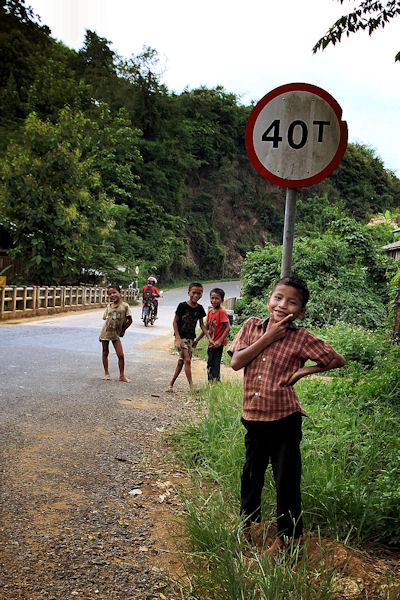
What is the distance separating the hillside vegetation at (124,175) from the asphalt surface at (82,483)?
18286mm

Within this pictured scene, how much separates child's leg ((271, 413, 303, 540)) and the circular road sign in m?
1.66

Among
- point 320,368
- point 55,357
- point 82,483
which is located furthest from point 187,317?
point 320,368

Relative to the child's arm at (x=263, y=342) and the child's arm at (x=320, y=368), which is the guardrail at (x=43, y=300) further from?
the child's arm at (x=320, y=368)

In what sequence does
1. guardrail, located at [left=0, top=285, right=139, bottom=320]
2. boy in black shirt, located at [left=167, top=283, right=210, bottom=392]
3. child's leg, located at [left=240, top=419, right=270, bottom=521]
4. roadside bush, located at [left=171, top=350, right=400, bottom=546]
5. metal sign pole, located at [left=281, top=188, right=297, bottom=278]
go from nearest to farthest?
child's leg, located at [left=240, top=419, right=270, bottom=521] → roadside bush, located at [left=171, top=350, right=400, bottom=546] → metal sign pole, located at [left=281, top=188, right=297, bottom=278] → boy in black shirt, located at [left=167, top=283, right=210, bottom=392] → guardrail, located at [left=0, top=285, right=139, bottom=320]

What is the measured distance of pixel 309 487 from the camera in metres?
3.41

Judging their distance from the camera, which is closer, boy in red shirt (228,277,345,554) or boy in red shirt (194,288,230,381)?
boy in red shirt (228,277,345,554)

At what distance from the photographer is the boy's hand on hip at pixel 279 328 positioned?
9.45 feet

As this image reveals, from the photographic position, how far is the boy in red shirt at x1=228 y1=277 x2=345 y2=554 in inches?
115

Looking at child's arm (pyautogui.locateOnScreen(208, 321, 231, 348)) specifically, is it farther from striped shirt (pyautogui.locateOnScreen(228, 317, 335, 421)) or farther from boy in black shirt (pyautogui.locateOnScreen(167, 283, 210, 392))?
striped shirt (pyautogui.locateOnScreen(228, 317, 335, 421))

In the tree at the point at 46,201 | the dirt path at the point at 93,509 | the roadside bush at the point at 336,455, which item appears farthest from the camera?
the tree at the point at 46,201

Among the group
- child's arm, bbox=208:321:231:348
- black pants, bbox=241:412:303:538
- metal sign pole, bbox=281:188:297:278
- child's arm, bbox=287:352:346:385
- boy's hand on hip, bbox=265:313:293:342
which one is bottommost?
black pants, bbox=241:412:303:538

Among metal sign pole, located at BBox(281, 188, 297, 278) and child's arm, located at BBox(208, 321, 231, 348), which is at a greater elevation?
metal sign pole, located at BBox(281, 188, 297, 278)

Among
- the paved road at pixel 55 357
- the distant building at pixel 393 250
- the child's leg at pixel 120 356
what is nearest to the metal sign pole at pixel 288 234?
the paved road at pixel 55 357

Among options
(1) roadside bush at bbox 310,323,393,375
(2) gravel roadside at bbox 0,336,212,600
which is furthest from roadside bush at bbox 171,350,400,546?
(1) roadside bush at bbox 310,323,393,375
